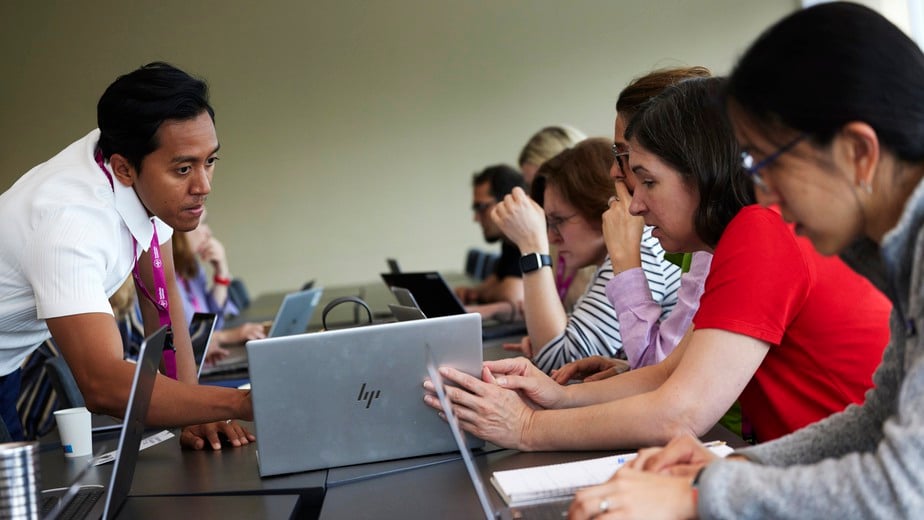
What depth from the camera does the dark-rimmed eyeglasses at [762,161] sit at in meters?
1.01

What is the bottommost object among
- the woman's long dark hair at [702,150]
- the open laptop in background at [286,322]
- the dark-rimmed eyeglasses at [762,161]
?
the open laptop in background at [286,322]

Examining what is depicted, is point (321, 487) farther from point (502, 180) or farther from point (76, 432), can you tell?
point (502, 180)

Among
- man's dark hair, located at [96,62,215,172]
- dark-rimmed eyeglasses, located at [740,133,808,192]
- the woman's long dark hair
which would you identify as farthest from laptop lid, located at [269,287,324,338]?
dark-rimmed eyeglasses, located at [740,133,808,192]

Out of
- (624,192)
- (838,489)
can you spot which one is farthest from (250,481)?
(624,192)

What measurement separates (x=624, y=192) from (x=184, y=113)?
1.04 metres

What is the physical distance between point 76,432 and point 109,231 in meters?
0.41

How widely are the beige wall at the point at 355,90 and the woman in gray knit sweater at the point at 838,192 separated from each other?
21.3 ft

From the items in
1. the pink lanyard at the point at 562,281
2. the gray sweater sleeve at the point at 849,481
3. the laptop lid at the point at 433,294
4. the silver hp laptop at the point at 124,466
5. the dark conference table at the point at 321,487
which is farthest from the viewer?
the pink lanyard at the point at 562,281

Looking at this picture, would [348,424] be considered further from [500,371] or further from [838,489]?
[838,489]

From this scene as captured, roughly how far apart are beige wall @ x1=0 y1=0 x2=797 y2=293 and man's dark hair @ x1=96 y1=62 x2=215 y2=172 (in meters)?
5.62

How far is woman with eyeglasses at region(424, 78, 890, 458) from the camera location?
1.41 metres

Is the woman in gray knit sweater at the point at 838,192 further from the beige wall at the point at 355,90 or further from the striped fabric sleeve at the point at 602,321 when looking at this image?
the beige wall at the point at 355,90

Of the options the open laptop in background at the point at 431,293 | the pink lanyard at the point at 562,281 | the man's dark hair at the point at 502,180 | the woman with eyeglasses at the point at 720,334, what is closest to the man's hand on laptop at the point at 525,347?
the open laptop in background at the point at 431,293

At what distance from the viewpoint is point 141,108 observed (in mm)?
1848
